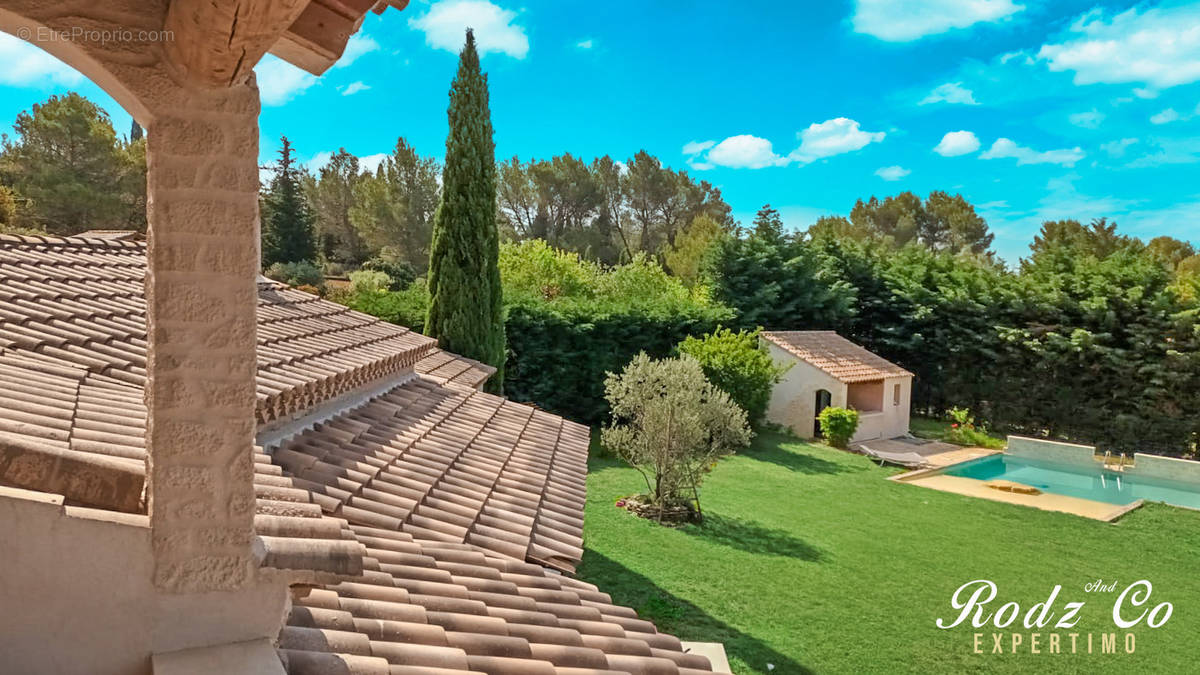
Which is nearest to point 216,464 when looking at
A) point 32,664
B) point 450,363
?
point 32,664

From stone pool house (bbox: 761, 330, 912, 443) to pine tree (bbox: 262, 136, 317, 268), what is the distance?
2648cm

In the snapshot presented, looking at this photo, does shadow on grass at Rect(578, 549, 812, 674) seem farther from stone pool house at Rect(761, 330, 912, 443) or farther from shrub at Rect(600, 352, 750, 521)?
stone pool house at Rect(761, 330, 912, 443)

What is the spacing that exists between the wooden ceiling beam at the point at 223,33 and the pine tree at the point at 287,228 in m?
37.9

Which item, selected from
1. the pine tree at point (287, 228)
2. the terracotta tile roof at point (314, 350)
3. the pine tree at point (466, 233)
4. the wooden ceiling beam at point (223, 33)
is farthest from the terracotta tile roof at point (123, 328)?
the pine tree at point (287, 228)

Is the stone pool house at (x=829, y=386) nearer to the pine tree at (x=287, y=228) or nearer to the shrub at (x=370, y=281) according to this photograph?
the shrub at (x=370, y=281)

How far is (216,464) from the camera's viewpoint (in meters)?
2.32

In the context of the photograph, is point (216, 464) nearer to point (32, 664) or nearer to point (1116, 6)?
point (32, 664)

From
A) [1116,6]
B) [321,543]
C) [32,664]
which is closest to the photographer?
[32,664]

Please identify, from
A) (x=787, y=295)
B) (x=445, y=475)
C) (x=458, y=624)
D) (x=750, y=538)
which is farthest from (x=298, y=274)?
(x=458, y=624)

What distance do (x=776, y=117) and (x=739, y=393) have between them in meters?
62.8

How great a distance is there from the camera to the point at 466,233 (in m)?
16.5

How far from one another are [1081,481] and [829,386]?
6.87 meters

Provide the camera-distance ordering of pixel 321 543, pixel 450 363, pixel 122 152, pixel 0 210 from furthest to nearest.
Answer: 1. pixel 122 152
2. pixel 0 210
3. pixel 450 363
4. pixel 321 543

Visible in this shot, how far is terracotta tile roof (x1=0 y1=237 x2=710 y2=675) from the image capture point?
2619 millimetres
